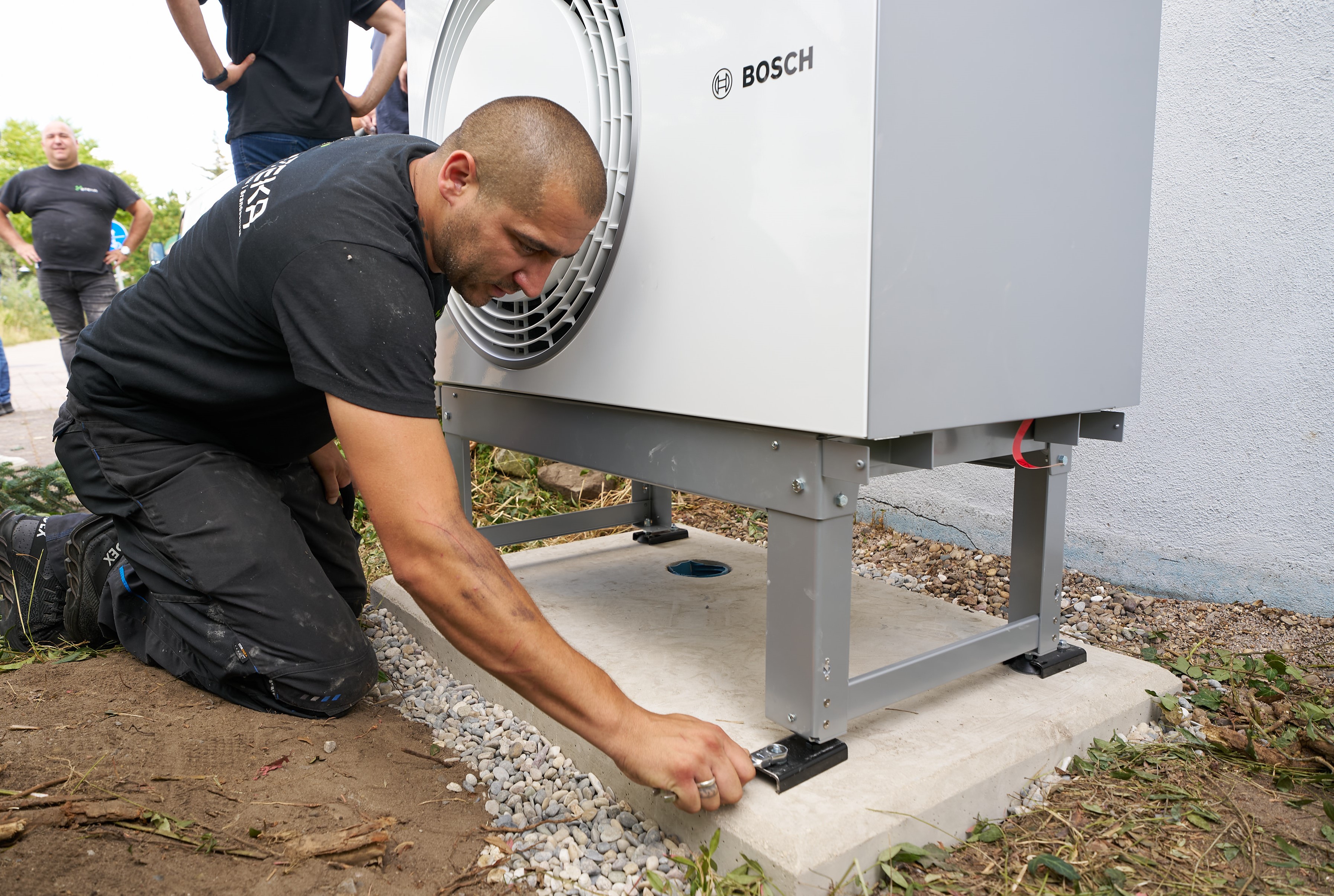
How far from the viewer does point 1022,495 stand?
5.33 feet

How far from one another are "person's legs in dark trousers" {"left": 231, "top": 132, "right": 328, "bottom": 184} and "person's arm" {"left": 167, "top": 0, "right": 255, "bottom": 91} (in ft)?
0.68

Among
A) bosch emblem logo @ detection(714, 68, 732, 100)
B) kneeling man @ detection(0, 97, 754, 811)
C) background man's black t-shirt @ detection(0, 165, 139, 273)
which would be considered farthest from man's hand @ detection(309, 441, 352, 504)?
background man's black t-shirt @ detection(0, 165, 139, 273)

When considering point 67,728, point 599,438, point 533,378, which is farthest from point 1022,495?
point 67,728

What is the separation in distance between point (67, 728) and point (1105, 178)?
2104 mm

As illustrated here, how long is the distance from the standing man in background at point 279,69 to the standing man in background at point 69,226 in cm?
321

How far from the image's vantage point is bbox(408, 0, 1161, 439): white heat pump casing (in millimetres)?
1104

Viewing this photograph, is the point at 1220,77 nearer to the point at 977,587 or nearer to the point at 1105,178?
the point at 1105,178

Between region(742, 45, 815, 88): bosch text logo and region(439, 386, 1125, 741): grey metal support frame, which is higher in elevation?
region(742, 45, 815, 88): bosch text logo

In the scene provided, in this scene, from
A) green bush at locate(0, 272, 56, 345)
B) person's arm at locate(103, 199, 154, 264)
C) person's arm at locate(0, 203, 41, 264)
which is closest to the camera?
person's arm at locate(0, 203, 41, 264)

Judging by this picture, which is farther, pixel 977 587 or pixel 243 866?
pixel 977 587

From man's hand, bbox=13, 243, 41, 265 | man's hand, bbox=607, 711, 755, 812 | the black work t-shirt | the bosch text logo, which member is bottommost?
man's hand, bbox=607, 711, 755, 812

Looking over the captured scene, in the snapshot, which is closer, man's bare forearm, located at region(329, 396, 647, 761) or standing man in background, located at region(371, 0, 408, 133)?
man's bare forearm, located at region(329, 396, 647, 761)

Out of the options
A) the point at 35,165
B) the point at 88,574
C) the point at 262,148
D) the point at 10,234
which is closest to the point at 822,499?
the point at 88,574

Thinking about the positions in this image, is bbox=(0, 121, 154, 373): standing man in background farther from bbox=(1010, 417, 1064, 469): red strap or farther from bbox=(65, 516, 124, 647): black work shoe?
bbox=(1010, 417, 1064, 469): red strap
